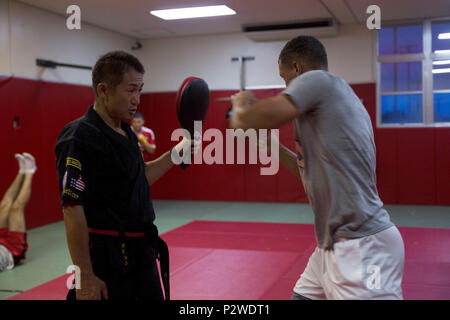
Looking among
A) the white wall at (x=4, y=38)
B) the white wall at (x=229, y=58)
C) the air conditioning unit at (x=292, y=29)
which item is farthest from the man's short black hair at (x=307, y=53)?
the white wall at (x=229, y=58)

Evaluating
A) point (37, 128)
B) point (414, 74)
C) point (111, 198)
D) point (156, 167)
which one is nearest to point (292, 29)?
point (414, 74)

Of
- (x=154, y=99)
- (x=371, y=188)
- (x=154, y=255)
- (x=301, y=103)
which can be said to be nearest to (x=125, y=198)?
(x=154, y=255)

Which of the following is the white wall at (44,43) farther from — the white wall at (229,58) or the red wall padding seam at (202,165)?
the white wall at (229,58)

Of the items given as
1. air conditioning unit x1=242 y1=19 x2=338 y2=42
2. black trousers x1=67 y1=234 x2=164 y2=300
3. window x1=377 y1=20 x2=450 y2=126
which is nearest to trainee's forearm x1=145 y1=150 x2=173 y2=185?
black trousers x1=67 y1=234 x2=164 y2=300

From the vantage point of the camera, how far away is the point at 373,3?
7.07 meters

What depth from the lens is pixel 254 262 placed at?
16.2ft

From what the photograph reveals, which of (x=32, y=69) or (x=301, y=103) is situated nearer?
(x=301, y=103)

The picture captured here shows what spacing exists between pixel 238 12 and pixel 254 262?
4252mm

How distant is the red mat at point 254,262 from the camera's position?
3948 mm

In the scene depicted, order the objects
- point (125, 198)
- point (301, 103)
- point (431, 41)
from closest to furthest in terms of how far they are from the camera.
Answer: point (301, 103) < point (125, 198) < point (431, 41)

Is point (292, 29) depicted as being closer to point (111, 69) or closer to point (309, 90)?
point (111, 69)

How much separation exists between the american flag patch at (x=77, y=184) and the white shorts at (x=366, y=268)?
3.02 feet
